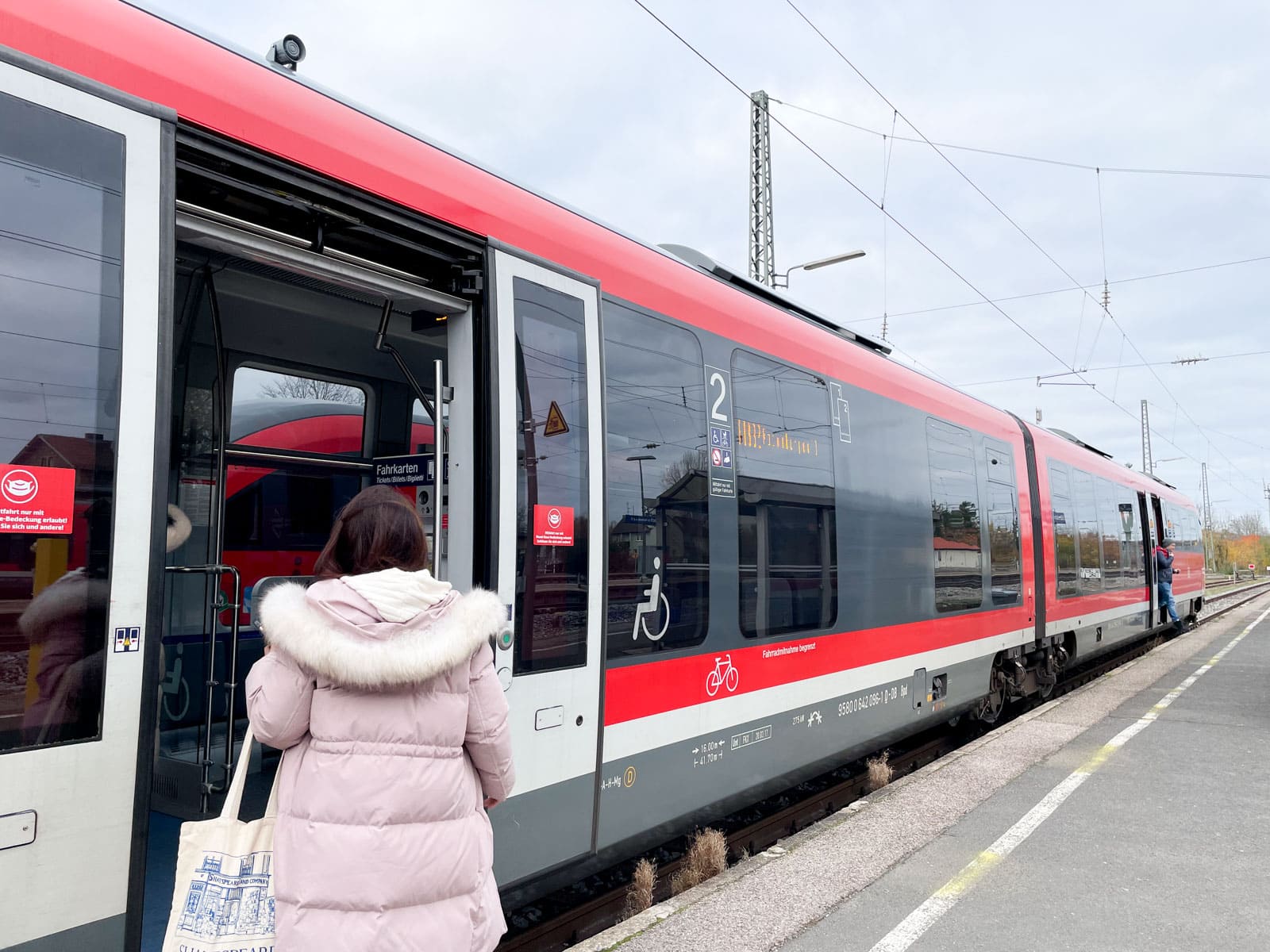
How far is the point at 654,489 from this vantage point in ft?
14.9

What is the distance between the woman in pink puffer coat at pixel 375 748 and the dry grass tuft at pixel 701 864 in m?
2.93

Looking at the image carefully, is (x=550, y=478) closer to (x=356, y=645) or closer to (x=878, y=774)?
(x=356, y=645)

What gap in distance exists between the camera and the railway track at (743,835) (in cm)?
448

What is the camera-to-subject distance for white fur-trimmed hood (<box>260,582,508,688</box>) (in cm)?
208

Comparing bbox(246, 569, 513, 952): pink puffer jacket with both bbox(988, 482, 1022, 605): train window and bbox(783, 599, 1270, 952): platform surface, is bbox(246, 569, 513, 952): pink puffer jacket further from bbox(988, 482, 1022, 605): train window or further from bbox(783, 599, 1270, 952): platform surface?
bbox(988, 482, 1022, 605): train window

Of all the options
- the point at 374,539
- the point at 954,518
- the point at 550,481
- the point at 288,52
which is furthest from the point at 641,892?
the point at 954,518

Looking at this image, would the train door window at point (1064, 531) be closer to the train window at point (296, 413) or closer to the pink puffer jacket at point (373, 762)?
the train window at point (296, 413)

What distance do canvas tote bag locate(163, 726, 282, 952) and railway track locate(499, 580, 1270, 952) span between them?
2389mm

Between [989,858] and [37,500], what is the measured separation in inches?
184

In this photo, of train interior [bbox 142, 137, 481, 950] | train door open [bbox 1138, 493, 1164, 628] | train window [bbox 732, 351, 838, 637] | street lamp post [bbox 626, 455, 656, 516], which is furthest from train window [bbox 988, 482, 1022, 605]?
train door open [bbox 1138, 493, 1164, 628]

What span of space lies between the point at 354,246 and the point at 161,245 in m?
0.91

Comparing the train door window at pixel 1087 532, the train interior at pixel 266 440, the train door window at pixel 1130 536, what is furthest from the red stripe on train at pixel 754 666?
the train door window at pixel 1130 536

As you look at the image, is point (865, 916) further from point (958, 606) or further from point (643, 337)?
point (958, 606)

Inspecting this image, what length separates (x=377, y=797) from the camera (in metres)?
2.09
